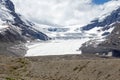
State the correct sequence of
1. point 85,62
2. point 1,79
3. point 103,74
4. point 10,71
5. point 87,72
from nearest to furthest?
point 1,79 → point 103,74 → point 87,72 → point 85,62 → point 10,71

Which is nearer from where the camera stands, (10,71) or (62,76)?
(62,76)

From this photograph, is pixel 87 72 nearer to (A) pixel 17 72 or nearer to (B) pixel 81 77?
(B) pixel 81 77

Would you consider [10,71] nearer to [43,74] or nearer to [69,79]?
[43,74]

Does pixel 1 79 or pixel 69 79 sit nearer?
pixel 1 79

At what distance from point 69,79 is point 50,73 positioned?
7.80 metres

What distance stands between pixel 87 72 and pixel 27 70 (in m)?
16.4

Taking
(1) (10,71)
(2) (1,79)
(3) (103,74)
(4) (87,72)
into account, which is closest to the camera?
(2) (1,79)

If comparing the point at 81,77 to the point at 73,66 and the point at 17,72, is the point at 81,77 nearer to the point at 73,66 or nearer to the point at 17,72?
the point at 73,66

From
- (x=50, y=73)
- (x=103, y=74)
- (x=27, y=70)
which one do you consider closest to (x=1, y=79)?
(x=103, y=74)

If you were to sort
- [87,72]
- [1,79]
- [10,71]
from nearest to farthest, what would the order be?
[1,79] → [87,72] → [10,71]

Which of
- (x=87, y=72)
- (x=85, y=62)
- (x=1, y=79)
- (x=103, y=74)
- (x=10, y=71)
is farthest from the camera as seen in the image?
(x=10, y=71)

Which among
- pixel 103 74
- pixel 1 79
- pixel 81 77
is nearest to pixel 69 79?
pixel 81 77

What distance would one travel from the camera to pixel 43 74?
249ft

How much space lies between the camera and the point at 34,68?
83.4m
